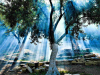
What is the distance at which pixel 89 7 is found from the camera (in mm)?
7539

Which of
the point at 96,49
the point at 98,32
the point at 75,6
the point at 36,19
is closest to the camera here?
the point at 75,6

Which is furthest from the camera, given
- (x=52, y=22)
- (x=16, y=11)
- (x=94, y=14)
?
(x=52, y=22)

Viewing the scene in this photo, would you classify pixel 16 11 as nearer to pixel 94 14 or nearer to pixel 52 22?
pixel 52 22

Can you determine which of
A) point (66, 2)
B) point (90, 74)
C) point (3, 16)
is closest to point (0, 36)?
point (3, 16)

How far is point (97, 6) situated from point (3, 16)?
7.88 metres

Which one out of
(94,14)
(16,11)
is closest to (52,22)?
(16,11)

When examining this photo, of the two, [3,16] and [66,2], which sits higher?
[66,2]

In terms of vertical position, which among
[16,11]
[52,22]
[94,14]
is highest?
[16,11]

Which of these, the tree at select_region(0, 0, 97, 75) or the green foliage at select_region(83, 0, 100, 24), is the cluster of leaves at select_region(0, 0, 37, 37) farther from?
the green foliage at select_region(83, 0, 100, 24)

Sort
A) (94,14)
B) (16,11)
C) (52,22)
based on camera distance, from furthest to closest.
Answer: (52,22) < (94,14) < (16,11)

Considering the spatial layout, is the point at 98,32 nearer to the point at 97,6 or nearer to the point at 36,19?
the point at 97,6

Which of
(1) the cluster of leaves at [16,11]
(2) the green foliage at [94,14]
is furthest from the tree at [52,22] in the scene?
(2) the green foliage at [94,14]

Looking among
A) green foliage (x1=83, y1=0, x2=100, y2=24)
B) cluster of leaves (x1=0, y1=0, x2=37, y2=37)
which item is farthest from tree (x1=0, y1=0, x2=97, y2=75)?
green foliage (x1=83, y1=0, x2=100, y2=24)

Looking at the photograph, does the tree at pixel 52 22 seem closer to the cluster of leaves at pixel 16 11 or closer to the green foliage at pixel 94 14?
the cluster of leaves at pixel 16 11
